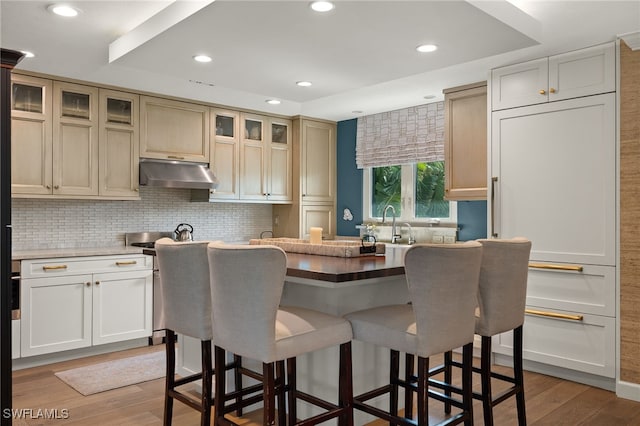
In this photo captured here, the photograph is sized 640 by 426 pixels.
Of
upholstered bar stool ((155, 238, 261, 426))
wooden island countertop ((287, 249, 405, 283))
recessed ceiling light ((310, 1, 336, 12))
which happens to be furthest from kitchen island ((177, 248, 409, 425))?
recessed ceiling light ((310, 1, 336, 12))

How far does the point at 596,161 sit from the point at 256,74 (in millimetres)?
2437

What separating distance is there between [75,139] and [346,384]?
3288 mm

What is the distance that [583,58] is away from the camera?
3383 millimetres

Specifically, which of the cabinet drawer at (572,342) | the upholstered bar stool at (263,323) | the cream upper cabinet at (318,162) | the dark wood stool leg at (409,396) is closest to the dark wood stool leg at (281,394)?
the upholstered bar stool at (263,323)

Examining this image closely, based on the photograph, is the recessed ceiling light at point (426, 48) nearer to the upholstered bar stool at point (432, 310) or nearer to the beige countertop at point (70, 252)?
the upholstered bar stool at point (432, 310)

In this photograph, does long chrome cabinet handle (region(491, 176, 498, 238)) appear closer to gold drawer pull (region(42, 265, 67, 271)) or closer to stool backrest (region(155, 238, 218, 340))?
stool backrest (region(155, 238, 218, 340))

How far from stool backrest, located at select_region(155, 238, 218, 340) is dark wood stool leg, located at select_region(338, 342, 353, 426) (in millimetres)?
624

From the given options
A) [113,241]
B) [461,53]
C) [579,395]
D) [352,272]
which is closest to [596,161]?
[461,53]

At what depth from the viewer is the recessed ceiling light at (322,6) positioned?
2.40 meters

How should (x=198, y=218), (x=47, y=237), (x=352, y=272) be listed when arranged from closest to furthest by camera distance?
(x=352, y=272) → (x=47, y=237) → (x=198, y=218)

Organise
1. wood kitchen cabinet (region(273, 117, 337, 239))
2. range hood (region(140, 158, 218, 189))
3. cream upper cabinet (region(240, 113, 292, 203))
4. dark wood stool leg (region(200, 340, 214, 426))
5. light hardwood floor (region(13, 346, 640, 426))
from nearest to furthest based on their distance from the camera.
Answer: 1. dark wood stool leg (region(200, 340, 214, 426))
2. light hardwood floor (region(13, 346, 640, 426))
3. range hood (region(140, 158, 218, 189))
4. cream upper cabinet (region(240, 113, 292, 203))
5. wood kitchen cabinet (region(273, 117, 337, 239))

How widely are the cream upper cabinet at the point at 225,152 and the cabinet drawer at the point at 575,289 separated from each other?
3060 mm

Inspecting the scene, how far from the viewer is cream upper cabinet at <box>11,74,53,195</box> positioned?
3.91 m

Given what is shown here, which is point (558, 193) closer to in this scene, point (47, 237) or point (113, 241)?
point (113, 241)
